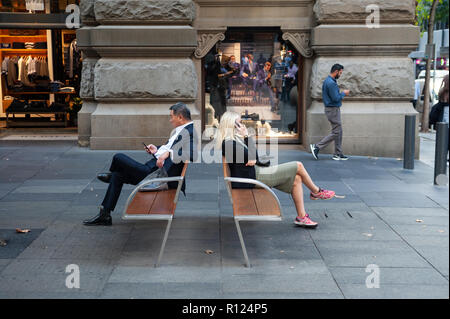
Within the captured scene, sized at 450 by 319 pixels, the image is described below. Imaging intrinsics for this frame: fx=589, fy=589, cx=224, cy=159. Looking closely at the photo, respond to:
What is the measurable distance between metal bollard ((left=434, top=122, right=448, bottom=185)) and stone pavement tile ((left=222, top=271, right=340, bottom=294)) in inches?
183

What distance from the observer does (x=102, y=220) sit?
6734 millimetres

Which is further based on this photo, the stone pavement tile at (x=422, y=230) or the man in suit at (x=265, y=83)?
the man in suit at (x=265, y=83)

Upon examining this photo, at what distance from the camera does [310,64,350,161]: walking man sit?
11.0m

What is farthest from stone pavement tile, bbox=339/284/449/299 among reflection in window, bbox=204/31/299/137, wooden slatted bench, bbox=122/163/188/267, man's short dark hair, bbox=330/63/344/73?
reflection in window, bbox=204/31/299/137

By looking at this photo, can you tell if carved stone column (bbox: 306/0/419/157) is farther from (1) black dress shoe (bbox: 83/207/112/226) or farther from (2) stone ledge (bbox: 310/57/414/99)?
(1) black dress shoe (bbox: 83/207/112/226)

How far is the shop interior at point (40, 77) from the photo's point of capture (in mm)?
15805

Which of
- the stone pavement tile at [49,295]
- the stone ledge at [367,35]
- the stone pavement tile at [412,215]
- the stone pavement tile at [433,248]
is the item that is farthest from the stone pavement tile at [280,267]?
the stone ledge at [367,35]

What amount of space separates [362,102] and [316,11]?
2033mm

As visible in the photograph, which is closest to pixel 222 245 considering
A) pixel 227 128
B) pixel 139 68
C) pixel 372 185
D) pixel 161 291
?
pixel 227 128

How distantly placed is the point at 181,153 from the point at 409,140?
5.38 meters

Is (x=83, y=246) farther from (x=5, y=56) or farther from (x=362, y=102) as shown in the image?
(x=5, y=56)

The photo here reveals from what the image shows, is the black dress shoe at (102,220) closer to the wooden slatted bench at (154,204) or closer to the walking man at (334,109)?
the wooden slatted bench at (154,204)

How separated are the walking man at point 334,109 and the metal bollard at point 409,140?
1.26m

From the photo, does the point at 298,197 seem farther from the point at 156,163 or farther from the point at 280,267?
the point at 156,163
